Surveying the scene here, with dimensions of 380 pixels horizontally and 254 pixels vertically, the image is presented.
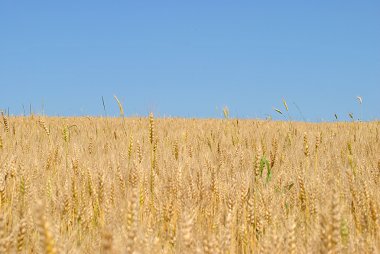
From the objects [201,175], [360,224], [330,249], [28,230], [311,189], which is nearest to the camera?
[330,249]

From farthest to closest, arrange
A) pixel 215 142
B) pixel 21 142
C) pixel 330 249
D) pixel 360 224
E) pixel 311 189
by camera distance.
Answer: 1. pixel 215 142
2. pixel 21 142
3. pixel 311 189
4. pixel 360 224
5. pixel 330 249

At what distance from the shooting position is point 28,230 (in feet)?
6.45

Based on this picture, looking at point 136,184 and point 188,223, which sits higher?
point 136,184

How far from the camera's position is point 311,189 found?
92.9 inches

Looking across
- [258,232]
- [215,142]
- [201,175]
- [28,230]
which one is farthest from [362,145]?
[28,230]

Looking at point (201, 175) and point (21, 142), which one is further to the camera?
point (21, 142)

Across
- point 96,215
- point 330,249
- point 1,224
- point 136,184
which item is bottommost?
point 330,249

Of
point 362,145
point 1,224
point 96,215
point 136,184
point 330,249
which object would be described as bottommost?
point 330,249

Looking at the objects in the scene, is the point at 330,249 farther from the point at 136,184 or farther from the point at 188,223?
the point at 136,184

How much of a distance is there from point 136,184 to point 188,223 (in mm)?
1391

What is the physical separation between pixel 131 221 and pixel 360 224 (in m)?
1.43

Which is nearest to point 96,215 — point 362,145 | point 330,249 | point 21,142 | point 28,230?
point 28,230

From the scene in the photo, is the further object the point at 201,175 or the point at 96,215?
the point at 201,175

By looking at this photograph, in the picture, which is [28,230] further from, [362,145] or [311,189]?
[362,145]
